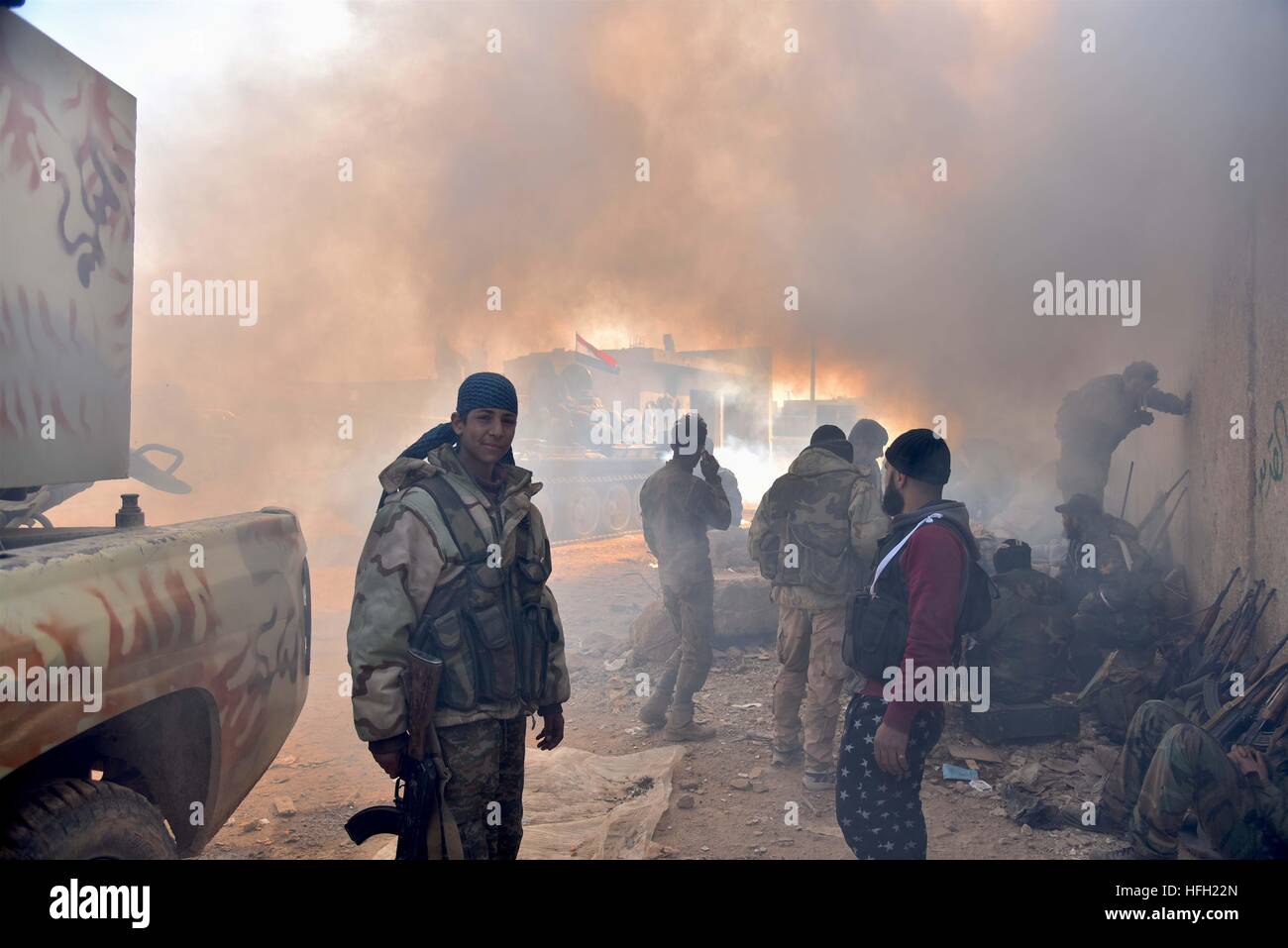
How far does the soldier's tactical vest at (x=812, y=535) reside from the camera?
4.64 m

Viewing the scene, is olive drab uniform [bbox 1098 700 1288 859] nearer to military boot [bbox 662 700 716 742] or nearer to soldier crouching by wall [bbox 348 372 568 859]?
soldier crouching by wall [bbox 348 372 568 859]

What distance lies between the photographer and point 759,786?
459cm

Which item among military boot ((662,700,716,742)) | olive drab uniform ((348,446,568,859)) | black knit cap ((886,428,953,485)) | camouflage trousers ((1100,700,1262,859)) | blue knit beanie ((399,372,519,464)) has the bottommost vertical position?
military boot ((662,700,716,742))

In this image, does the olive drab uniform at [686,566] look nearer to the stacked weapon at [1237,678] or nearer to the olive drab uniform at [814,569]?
the olive drab uniform at [814,569]

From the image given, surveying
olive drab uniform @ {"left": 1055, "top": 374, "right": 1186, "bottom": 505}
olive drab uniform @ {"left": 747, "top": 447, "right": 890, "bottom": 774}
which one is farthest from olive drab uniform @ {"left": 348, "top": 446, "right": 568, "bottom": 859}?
olive drab uniform @ {"left": 1055, "top": 374, "right": 1186, "bottom": 505}

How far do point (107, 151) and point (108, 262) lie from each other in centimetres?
36

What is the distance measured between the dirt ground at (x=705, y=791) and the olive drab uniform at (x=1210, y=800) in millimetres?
784

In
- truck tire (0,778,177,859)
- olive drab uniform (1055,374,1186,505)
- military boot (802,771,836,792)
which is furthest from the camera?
olive drab uniform (1055,374,1186,505)

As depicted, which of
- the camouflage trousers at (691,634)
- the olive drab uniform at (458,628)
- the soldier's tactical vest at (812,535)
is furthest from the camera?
the camouflage trousers at (691,634)

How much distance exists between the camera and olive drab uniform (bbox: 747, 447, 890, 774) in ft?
15.0

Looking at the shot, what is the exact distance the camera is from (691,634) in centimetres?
540

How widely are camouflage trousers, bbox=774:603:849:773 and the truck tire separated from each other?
3265 millimetres

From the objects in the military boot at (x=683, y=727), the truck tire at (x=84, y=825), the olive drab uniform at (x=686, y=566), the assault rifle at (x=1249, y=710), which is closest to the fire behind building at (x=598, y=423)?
the olive drab uniform at (x=686, y=566)
